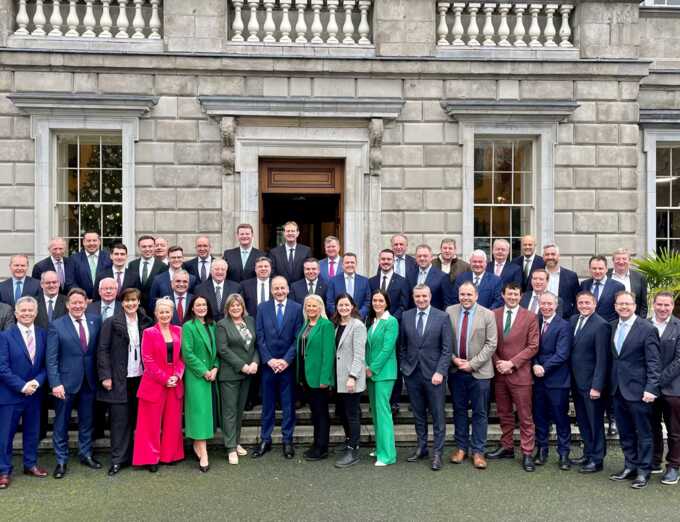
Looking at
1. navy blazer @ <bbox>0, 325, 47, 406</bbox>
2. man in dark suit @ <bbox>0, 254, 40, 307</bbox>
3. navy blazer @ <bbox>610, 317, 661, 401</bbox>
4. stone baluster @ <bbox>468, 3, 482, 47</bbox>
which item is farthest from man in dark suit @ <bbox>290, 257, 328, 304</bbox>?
stone baluster @ <bbox>468, 3, 482, 47</bbox>

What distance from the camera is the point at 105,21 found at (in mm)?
9633

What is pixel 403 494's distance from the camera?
5738 mm

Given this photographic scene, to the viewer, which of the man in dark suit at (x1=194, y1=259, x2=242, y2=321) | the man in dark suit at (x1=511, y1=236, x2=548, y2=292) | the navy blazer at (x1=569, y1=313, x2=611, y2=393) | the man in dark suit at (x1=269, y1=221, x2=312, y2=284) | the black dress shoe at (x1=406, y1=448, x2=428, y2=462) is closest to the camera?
the navy blazer at (x1=569, y1=313, x2=611, y2=393)

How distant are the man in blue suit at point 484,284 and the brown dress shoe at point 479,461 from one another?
1.76 meters

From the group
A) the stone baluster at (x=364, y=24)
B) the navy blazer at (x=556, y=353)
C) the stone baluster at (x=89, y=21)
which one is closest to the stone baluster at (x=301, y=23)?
the stone baluster at (x=364, y=24)

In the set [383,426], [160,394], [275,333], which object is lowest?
[383,426]

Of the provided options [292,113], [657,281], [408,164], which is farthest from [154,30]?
[657,281]

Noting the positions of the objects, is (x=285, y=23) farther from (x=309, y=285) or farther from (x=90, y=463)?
(x=90, y=463)

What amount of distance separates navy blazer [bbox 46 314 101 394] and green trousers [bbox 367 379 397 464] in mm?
3029

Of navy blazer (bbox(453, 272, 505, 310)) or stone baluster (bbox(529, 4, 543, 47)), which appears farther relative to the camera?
stone baluster (bbox(529, 4, 543, 47))

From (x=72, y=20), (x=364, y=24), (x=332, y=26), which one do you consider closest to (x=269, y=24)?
(x=332, y=26)

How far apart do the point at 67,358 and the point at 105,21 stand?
5932 mm

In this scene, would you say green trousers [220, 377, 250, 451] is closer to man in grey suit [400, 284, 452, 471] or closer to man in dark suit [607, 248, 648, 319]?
man in grey suit [400, 284, 452, 471]

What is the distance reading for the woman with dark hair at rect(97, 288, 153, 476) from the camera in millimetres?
6316
